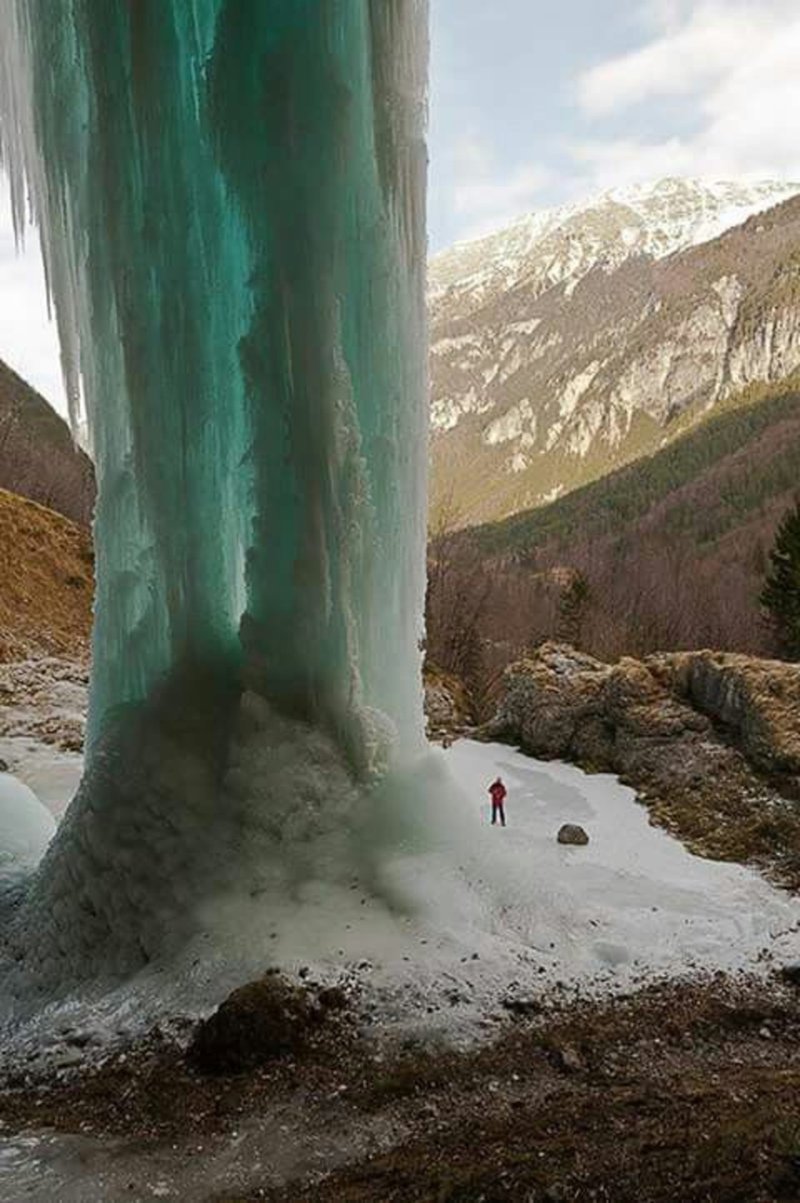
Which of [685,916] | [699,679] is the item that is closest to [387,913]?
[685,916]

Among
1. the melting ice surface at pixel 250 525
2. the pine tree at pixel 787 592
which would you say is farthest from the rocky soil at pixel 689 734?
the pine tree at pixel 787 592

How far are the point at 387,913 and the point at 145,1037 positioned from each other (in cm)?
248

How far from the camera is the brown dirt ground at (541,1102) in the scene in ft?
13.9

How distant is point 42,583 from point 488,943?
28177mm

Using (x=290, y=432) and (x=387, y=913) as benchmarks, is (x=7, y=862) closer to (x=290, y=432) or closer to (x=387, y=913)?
(x=387, y=913)

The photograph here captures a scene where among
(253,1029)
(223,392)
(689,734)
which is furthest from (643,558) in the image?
(253,1029)

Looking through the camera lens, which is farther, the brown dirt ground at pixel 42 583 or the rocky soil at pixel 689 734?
the brown dirt ground at pixel 42 583

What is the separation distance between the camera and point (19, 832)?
11047mm

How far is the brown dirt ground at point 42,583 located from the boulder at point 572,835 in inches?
778

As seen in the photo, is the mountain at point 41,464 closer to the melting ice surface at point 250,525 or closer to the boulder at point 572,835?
the boulder at point 572,835

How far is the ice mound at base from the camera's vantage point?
10125 mm

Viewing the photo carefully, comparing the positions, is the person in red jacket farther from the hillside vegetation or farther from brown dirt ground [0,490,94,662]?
the hillside vegetation

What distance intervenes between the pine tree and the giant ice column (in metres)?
39.2

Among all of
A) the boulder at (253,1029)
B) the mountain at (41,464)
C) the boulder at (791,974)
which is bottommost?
the boulder at (791,974)
